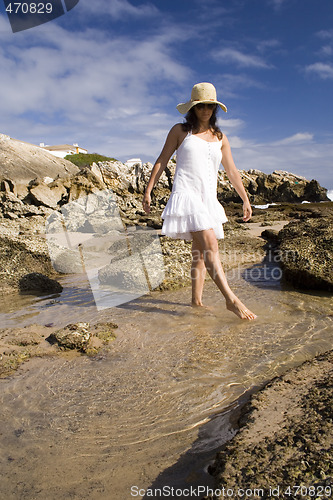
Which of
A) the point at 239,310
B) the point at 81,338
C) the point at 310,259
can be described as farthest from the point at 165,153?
the point at 310,259

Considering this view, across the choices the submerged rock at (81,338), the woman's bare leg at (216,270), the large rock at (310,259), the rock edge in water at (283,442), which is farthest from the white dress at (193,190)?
the rock edge in water at (283,442)

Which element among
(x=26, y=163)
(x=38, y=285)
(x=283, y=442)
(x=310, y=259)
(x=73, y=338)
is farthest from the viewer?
(x=26, y=163)

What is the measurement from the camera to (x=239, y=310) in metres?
3.25

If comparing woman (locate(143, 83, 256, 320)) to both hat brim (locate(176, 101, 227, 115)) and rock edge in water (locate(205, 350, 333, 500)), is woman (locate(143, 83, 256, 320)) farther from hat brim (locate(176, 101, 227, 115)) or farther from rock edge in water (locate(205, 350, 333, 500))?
rock edge in water (locate(205, 350, 333, 500))

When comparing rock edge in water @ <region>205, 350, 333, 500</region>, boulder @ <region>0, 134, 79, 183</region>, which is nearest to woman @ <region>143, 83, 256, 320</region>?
rock edge in water @ <region>205, 350, 333, 500</region>

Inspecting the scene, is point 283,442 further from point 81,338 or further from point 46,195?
point 46,195

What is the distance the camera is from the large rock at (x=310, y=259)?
395 centimetres

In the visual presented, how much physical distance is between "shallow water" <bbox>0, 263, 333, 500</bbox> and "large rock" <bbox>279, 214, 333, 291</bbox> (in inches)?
16.3

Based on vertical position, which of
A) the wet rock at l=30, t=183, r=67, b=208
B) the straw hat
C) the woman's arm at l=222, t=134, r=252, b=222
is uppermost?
the wet rock at l=30, t=183, r=67, b=208

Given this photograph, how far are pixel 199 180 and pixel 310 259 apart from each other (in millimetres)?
1761

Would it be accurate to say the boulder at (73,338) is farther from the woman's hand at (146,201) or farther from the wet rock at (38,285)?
the wet rock at (38,285)

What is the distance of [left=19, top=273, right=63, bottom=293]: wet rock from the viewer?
4.78 meters

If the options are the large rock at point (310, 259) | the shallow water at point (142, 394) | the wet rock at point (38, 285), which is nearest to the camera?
the shallow water at point (142, 394)

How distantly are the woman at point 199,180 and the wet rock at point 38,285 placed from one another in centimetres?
208
